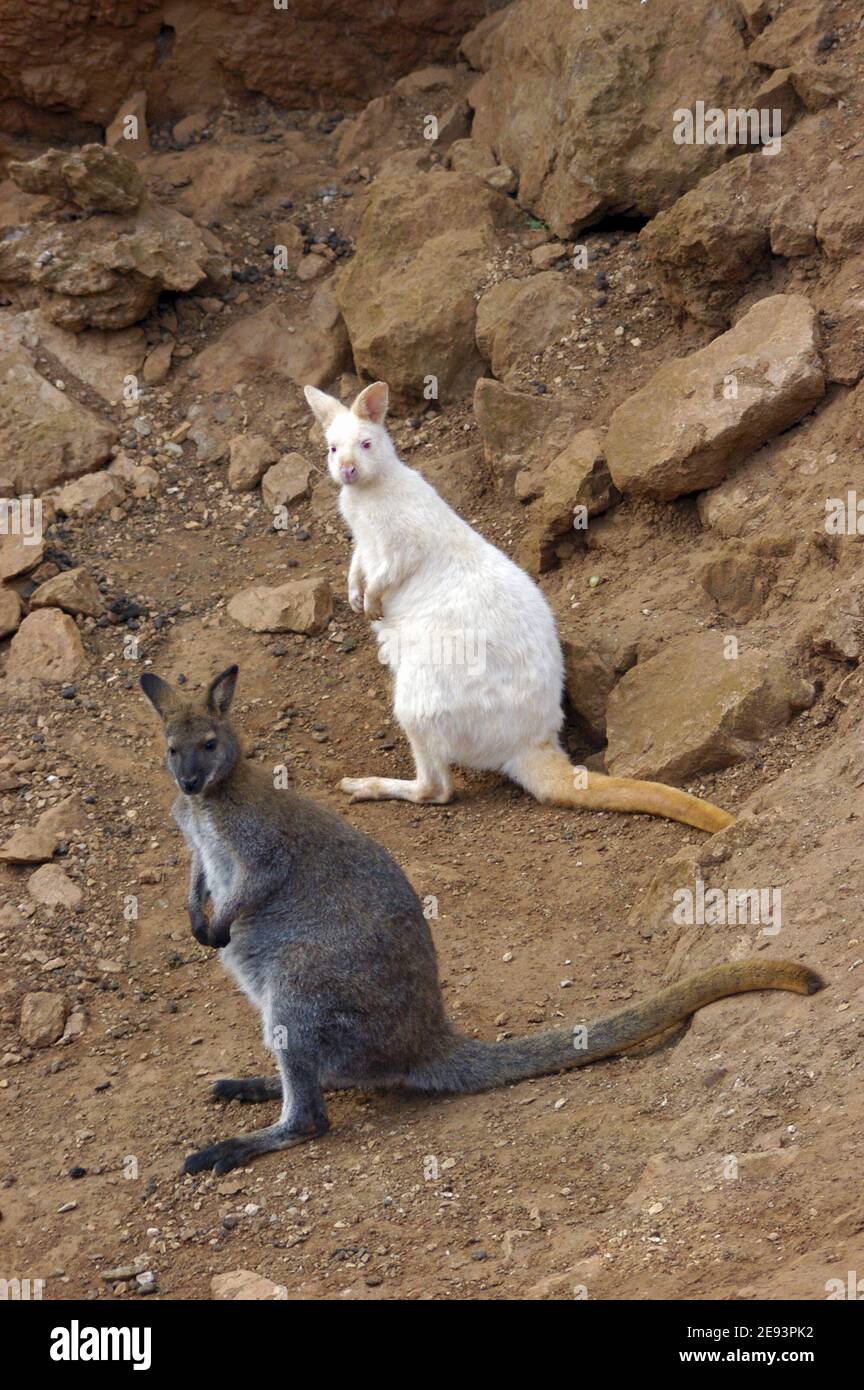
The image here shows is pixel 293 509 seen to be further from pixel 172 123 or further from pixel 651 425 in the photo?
pixel 172 123

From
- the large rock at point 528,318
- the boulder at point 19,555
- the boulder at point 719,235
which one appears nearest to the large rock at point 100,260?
the boulder at point 19,555

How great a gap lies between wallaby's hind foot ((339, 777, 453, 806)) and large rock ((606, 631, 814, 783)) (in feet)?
3.13

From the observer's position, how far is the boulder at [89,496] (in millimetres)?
10281

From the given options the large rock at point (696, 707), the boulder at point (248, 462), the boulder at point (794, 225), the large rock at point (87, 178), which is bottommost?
the large rock at point (696, 707)

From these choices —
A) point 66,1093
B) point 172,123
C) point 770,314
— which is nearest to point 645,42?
point 770,314

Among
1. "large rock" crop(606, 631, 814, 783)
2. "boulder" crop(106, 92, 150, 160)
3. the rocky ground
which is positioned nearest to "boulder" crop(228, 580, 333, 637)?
the rocky ground

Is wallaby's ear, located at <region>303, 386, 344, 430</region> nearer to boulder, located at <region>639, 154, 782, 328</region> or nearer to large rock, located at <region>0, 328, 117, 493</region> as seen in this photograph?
boulder, located at <region>639, 154, 782, 328</region>

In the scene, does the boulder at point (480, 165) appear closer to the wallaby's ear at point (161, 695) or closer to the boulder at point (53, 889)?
the boulder at point (53, 889)

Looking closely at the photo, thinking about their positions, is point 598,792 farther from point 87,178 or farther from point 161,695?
point 87,178

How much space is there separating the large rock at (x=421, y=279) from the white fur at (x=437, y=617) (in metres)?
1.85

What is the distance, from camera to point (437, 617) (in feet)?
27.5

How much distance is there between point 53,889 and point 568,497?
12.1 feet

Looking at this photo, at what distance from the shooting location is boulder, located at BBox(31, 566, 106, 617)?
9.26m

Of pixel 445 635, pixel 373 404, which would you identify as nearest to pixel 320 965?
pixel 445 635
